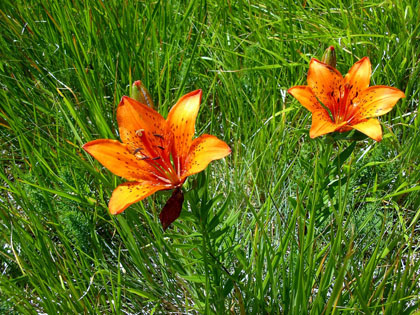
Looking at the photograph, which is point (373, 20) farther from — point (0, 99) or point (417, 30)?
point (0, 99)

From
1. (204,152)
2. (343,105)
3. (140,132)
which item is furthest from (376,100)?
(140,132)

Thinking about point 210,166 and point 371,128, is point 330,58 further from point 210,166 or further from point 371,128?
point 210,166

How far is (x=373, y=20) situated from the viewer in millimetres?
2092

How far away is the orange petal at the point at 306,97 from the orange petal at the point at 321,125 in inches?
1.0

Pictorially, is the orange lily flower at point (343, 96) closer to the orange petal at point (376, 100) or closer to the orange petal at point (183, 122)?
the orange petal at point (376, 100)

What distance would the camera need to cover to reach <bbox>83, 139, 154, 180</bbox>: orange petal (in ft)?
3.58

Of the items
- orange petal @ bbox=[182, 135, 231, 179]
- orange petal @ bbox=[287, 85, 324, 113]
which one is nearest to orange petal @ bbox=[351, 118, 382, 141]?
orange petal @ bbox=[287, 85, 324, 113]

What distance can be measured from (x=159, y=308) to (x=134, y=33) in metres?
1.12

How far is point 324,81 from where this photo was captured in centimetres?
132

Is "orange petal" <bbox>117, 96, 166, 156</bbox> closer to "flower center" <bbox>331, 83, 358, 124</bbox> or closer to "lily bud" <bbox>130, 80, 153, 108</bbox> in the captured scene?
"lily bud" <bbox>130, 80, 153, 108</bbox>

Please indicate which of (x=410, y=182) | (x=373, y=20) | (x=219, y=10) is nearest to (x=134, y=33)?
(x=219, y=10)

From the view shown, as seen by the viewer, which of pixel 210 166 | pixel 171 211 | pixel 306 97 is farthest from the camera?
pixel 210 166

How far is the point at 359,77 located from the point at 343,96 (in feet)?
0.23

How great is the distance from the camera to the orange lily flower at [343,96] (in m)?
1.25
